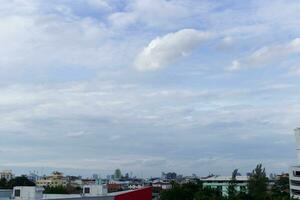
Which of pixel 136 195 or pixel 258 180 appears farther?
pixel 258 180

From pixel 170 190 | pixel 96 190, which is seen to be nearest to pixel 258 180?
pixel 170 190

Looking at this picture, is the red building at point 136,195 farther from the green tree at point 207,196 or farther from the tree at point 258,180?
the tree at point 258,180

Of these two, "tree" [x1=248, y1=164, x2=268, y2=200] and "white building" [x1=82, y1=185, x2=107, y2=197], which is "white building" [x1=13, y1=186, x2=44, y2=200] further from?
"tree" [x1=248, y1=164, x2=268, y2=200]

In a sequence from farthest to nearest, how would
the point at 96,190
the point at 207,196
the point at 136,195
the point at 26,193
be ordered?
the point at 207,196
the point at 96,190
the point at 136,195
the point at 26,193

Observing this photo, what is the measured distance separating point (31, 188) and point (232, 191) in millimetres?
50375

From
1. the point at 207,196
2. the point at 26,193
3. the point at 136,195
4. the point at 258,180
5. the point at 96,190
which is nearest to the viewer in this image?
the point at 26,193

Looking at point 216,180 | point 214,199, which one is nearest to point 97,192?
point 214,199

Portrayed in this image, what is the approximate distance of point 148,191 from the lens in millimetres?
62406

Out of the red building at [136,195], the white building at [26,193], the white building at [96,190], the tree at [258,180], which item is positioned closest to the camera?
the white building at [26,193]

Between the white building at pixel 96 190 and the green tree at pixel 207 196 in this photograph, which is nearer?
the white building at pixel 96 190

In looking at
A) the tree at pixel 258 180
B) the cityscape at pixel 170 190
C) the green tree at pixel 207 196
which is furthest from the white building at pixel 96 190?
the tree at pixel 258 180

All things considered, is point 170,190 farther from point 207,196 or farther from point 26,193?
point 26,193

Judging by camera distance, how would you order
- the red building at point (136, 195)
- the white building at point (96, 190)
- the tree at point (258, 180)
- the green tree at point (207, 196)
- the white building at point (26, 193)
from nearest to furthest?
the white building at point (26, 193)
the red building at point (136, 195)
the white building at point (96, 190)
the green tree at point (207, 196)
the tree at point (258, 180)

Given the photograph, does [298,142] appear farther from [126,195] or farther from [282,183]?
[126,195]
